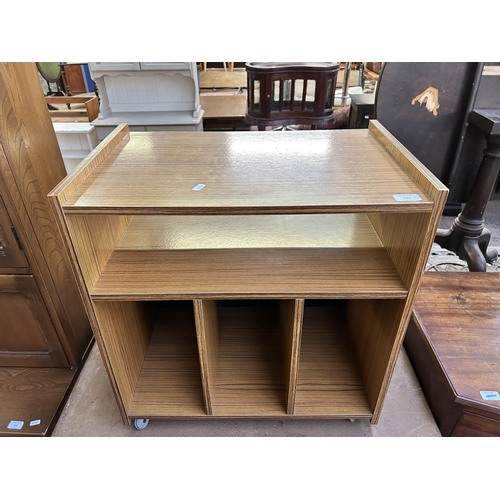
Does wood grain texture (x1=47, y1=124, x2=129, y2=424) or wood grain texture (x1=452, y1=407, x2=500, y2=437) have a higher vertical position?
wood grain texture (x1=47, y1=124, x2=129, y2=424)

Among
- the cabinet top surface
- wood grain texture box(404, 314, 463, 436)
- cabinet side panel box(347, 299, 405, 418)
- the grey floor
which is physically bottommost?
the grey floor

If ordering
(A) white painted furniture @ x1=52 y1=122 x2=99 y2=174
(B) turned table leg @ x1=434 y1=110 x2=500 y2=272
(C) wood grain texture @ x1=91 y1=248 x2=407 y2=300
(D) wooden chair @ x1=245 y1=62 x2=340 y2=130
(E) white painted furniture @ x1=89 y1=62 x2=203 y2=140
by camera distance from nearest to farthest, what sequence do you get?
(C) wood grain texture @ x1=91 y1=248 x2=407 y2=300
(B) turned table leg @ x1=434 y1=110 x2=500 y2=272
(D) wooden chair @ x1=245 y1=62 x2=340 y2=130
(A) white painted furniture @ x1=52 y1=122 x2=99 y2=174
(E) white painted furniture @ x1=89 y1=62 x2=203 y2=140

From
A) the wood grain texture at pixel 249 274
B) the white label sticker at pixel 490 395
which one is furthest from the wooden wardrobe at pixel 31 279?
the white label sticker at pixel 490 395

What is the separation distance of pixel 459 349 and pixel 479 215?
980 mm

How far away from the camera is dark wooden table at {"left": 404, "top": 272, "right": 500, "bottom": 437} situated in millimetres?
1330

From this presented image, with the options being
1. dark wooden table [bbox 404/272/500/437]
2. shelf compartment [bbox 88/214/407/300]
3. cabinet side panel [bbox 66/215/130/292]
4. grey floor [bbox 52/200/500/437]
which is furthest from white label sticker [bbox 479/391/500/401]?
cabinet side panel [bbox 66/215/130/292]

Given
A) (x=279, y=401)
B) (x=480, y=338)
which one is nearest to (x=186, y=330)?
(x=279, y=401)

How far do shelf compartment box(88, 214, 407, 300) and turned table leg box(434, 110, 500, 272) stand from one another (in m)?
0.96

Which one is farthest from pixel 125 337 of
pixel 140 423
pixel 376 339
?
pixel 376 339

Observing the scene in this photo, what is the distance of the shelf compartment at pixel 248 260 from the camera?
1078 mm

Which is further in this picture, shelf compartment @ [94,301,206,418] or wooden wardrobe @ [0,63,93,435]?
shelf compartment @ [94,301,206,418]

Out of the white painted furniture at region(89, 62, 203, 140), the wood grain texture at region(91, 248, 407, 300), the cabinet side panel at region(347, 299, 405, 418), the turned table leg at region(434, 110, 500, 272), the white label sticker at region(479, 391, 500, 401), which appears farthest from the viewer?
the white painted furniture at region(89, 62, 203, 140)

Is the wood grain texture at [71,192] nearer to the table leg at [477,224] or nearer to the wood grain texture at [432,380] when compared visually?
the wood grain texture at [432,380]

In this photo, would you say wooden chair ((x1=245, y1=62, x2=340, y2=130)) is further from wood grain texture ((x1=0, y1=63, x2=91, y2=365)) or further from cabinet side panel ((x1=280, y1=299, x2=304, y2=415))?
cabinet side panel ((x1=280, y1=299, x2=304, y2=415))
